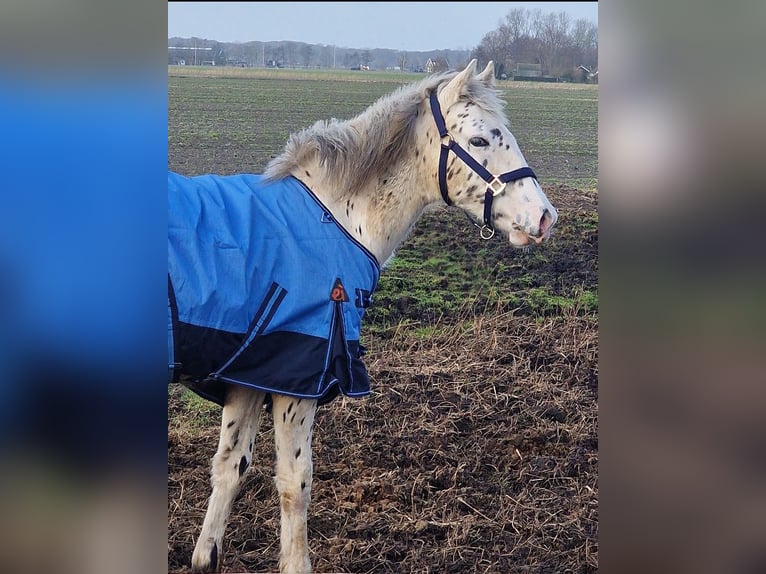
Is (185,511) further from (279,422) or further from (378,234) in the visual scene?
(378,234)

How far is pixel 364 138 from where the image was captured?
122 inches

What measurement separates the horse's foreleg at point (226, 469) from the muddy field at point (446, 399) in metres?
0.08

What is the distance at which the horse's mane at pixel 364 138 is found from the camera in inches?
121

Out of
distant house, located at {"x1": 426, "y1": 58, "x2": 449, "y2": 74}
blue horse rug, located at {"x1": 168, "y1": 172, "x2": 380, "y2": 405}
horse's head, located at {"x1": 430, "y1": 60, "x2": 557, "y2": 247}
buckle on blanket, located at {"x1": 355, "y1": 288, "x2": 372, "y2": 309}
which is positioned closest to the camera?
blue horse rug, located at {"x1": 168, "y1": 172, "x2": 380, "y2": 405}

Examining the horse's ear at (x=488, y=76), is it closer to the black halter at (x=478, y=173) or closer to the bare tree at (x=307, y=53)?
the black halter at (x=478, y=173)

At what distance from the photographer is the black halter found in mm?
3045

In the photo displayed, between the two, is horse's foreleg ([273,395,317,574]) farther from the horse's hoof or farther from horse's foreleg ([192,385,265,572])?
the horse's hoof

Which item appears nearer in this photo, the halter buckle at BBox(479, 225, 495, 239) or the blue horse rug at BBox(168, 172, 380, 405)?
the blue horse rug at BBox(168, 172, 380, 405)

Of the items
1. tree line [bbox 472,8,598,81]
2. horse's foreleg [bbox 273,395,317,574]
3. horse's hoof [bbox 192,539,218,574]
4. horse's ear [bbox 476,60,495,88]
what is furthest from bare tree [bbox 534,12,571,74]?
horse's hoof [bbox 192,539,218,574]

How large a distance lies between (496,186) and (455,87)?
42 centimetres

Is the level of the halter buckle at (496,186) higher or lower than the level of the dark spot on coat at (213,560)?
higher

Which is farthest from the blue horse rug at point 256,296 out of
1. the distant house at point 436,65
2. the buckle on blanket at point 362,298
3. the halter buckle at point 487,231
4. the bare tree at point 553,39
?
the bare tree at point 553,39

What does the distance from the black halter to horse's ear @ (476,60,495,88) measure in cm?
19
